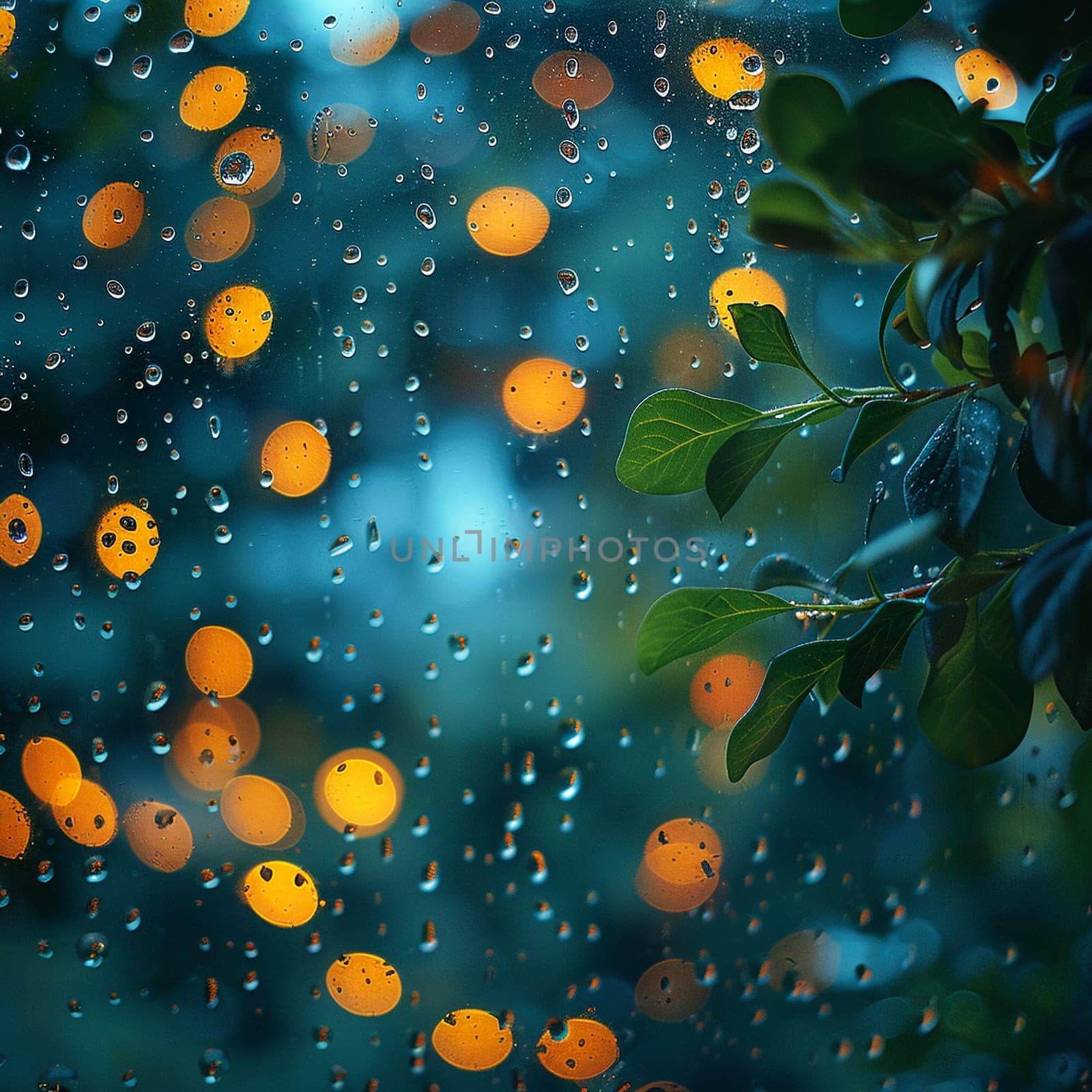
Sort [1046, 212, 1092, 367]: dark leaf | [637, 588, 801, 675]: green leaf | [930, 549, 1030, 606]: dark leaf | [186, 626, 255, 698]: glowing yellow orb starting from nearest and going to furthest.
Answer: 1. [1046, 212, 1092, 367]: dark leaf
2. [930, 549, 1030, 606]: dark leaf
3. [637, 588, 801, 675]: green leaf
4. [186, 626, 255, 698]: glowing yellow orb

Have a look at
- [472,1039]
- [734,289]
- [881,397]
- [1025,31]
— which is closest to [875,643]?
[881,397]

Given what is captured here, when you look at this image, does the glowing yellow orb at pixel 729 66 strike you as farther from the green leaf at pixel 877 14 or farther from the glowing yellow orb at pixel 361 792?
the glowing yellow orb at pixel 361 792

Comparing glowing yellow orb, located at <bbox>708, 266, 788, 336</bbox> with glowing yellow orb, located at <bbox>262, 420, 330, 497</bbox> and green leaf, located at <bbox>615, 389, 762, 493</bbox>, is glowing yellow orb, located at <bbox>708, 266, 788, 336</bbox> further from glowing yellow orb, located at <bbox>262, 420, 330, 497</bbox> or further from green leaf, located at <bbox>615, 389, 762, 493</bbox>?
glowing yellow orb, located at <bbox>262, 420, 330, 497</bbox>

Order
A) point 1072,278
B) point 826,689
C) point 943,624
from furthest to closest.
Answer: point 826,689 → point 943,624 → point 1072,278

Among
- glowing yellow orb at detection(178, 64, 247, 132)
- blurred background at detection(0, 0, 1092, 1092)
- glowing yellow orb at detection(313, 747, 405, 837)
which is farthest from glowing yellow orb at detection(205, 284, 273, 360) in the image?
glowing yellow orb at detection(313, 747, 405, 837)

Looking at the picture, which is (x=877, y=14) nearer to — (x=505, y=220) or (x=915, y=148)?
(x=915, y=148)

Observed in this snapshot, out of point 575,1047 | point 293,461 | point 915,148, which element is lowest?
point 575,1047
